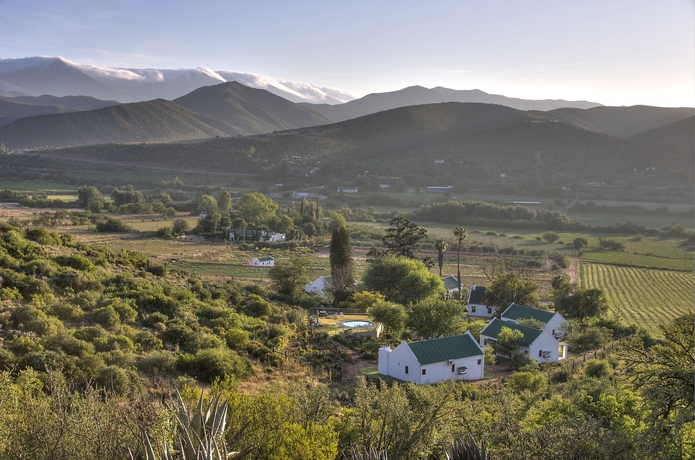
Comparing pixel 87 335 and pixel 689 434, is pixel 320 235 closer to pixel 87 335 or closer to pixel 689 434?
pixel 87 335

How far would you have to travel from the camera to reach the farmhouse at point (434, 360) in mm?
20641

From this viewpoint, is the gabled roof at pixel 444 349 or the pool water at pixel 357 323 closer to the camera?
the gabled roof at pixel 444 349

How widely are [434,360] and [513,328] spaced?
6708 mm

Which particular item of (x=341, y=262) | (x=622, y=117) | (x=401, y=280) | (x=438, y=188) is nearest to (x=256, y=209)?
(x=341, y=262)

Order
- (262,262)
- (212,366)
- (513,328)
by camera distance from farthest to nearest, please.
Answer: (262,262) → (513,328) → (212,366)

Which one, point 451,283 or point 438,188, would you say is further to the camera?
point 438,188

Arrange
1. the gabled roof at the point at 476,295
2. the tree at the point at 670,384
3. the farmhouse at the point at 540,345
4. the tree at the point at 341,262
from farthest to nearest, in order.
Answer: the tree at the point at 341,262, the gabled roof at the point at 476,295, the farmhouse at the point at 540,345, the tree at the point at 670,384

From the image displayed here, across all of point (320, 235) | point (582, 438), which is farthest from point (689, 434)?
point (320, 235)

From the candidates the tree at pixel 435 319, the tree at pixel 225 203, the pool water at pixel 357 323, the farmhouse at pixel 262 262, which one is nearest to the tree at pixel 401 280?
the pool water at pixel 357 323

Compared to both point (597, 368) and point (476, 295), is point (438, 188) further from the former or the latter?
point (597, 368)

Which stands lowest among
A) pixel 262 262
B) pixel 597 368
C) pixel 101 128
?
pixel 262 262

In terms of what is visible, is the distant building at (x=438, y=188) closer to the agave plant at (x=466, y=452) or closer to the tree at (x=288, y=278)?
the tree at (x=288, y=278)

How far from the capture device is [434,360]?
20922 mm

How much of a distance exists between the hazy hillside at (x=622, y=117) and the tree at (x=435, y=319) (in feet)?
442
